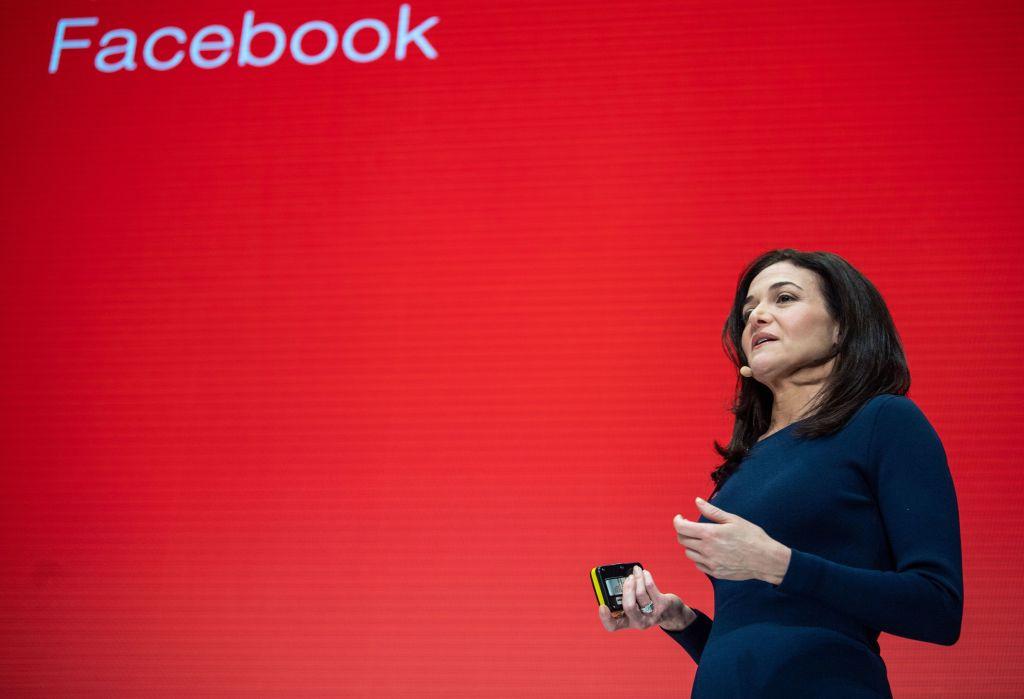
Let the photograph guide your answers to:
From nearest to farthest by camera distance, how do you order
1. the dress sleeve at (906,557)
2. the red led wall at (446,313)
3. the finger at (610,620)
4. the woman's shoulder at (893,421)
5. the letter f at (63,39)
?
the dress sleeve at (906,557), the woman's shoulder at (893,421), the finger at (610,620), the red led wall at (446,313), the letter f at (63,39)

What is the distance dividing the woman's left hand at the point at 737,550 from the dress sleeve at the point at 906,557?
0.05 feet

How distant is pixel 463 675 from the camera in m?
2.29

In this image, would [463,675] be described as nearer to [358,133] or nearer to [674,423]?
[674,423]

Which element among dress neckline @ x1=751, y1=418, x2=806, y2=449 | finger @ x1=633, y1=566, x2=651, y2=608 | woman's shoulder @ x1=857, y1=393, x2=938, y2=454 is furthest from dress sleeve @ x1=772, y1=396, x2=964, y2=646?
finger @ x1=633, y1=566, x2=651, y2=608

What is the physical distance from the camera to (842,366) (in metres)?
1.33

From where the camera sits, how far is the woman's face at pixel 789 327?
1356 mm

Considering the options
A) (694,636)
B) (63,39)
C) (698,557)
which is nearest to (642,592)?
(694,636)

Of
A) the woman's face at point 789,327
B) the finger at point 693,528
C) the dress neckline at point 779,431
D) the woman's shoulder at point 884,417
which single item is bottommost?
the finger at point 693,528

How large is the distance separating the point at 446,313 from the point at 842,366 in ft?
4.43

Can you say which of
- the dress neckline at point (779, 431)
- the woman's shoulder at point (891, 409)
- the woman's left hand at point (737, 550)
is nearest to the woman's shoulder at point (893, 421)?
the woman's shoulder at point (891, 409)

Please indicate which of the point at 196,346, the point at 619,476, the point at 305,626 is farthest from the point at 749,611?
the point at 196,346

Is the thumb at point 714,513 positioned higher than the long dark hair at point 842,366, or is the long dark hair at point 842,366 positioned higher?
the long dark hair at point 842,366

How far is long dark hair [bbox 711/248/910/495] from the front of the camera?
1.28 metres

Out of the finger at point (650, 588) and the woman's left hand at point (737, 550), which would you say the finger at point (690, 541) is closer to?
the woman's left hand at point (737, 550)
